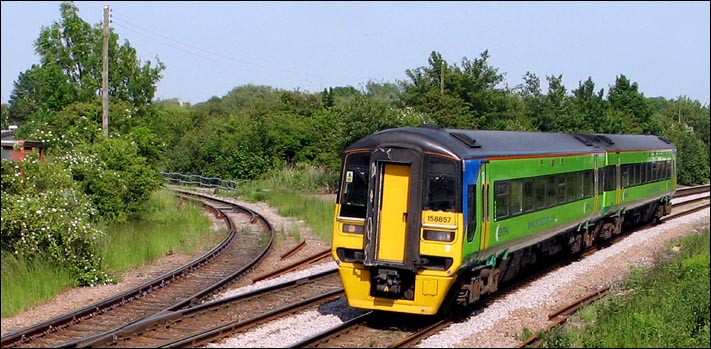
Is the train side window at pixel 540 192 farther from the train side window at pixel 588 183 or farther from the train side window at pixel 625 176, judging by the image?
the train side window at pixel 625 176

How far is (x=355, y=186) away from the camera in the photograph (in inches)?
471

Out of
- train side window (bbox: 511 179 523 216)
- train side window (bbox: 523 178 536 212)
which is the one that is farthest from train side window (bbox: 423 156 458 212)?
train side window (bbox: 523 178 536 212)

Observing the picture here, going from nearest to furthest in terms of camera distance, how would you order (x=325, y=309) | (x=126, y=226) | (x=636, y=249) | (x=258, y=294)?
(x=325, y=309) → (x=258, y=294) → (x=636, y=249) → (x=126, y=226)

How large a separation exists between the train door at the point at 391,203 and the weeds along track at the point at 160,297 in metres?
3.54

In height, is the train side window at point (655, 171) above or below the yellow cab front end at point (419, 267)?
above

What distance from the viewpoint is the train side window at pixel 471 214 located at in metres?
11.5

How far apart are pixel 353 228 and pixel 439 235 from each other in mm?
1301

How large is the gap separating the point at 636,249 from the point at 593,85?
35712 mm

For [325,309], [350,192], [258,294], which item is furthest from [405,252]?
[258,294]

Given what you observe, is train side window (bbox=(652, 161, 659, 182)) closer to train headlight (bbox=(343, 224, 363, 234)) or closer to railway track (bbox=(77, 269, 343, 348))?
railway track (bbox=(77, 269, 343, 348))

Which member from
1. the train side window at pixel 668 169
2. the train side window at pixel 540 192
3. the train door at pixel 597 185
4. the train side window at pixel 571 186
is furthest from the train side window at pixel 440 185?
the train side window at pixel 668 169

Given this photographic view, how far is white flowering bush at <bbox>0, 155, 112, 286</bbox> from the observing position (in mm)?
14383

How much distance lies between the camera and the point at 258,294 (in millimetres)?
13930

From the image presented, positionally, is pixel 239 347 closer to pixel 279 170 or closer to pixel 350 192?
pixel 350 192
